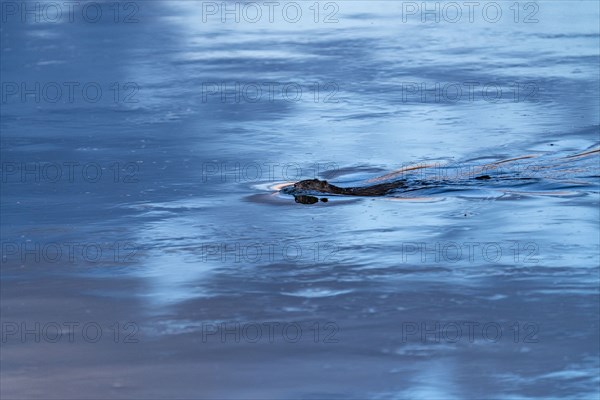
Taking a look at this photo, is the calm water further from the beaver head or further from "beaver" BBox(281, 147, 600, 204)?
the beaver head

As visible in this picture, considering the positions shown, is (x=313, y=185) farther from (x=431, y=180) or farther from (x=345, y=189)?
(x=431, y=180)

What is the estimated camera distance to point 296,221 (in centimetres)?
789

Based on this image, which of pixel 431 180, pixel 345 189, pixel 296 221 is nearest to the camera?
pixel 296 221

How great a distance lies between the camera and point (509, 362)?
553 cm

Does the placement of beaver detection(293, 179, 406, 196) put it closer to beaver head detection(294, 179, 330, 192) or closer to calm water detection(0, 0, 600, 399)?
beaver head detection(294, 179, 330, 192)

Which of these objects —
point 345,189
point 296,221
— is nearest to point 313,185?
point 345,189

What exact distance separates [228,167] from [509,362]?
4.18 m

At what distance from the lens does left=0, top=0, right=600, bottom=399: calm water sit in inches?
221

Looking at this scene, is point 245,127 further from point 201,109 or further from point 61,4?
point 61,4

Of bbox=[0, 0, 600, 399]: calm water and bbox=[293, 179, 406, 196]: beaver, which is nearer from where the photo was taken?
bbox=[0, 0, 600, 399]: calm water

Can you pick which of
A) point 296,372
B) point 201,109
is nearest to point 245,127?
point 201,109

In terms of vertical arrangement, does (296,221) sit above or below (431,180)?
below

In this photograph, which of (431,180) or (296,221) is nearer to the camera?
(296,221)

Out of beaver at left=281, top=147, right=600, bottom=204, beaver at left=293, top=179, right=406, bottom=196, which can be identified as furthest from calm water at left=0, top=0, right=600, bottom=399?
beaver at left=293, top=179, right=406, bottom=196
